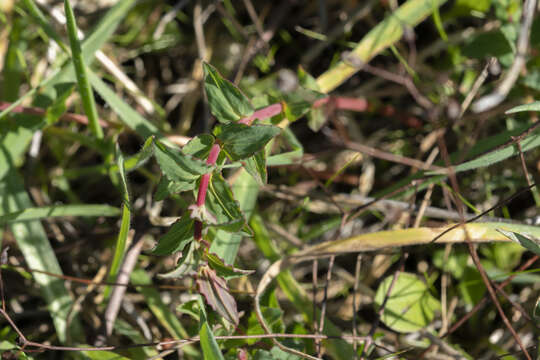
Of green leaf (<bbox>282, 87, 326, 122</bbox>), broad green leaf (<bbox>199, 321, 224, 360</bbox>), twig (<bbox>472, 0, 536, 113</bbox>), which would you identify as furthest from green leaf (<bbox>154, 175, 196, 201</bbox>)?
twig (<bbox>472, 0, 536, 113</bbox>)

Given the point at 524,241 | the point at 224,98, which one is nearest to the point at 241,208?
the point at 224,98

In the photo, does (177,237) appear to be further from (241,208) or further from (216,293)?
(241,208)

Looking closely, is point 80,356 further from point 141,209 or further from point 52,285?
point 141,209

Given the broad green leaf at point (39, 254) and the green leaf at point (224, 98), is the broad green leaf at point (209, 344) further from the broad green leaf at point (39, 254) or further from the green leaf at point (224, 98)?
the broad green leaf at point (39, 254)

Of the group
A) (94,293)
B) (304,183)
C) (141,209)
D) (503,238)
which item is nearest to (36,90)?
(141,209)

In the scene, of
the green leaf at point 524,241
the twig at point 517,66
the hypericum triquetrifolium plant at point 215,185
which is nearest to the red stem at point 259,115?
the hypericum triquetrifolium plant at point 215,185

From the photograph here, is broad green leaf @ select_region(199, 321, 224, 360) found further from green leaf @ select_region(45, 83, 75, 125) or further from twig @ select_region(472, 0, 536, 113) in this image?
twig @ select_region(472, 0, 536, 113)
